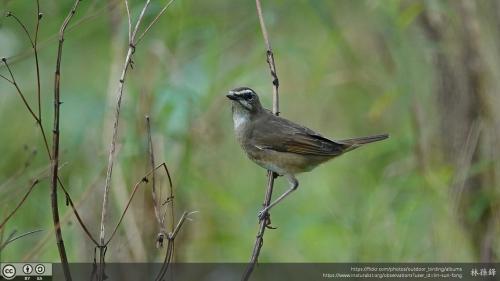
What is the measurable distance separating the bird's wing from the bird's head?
11cm

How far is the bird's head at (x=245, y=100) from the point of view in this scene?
5.01 m

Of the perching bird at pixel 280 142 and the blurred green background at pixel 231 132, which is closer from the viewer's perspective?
the perching bird at pixel 280 142

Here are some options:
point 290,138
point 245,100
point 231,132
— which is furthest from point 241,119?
point 231,132

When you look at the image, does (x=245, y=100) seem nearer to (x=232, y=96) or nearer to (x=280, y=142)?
(x=232, y=96)

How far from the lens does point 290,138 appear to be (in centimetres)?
545

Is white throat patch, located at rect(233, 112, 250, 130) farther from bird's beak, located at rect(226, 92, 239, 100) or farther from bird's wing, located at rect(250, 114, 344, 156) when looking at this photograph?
bird's beak, located at rect(226, 92, 239, 100)

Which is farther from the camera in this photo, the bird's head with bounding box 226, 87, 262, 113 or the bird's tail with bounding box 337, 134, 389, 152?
the bird's tail with bounding box 337, 134, 389, 152

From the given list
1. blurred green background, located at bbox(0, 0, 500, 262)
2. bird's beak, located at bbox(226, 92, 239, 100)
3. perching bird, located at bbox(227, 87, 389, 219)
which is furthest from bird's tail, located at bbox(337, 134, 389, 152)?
bird's beak, located at bbox(226, 92, 239, 100)

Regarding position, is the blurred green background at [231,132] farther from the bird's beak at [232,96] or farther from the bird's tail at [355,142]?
the bird's tail at [355,142]

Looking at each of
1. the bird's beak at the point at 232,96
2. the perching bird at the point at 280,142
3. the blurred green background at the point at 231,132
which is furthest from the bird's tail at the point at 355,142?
the bird's beak at the point at 232,96

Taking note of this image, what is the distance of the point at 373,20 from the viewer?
22.5 ft

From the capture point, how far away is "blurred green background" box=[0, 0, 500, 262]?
5473 mm

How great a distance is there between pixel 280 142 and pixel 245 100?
0.44 meters

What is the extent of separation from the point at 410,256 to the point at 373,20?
229 centimetres
